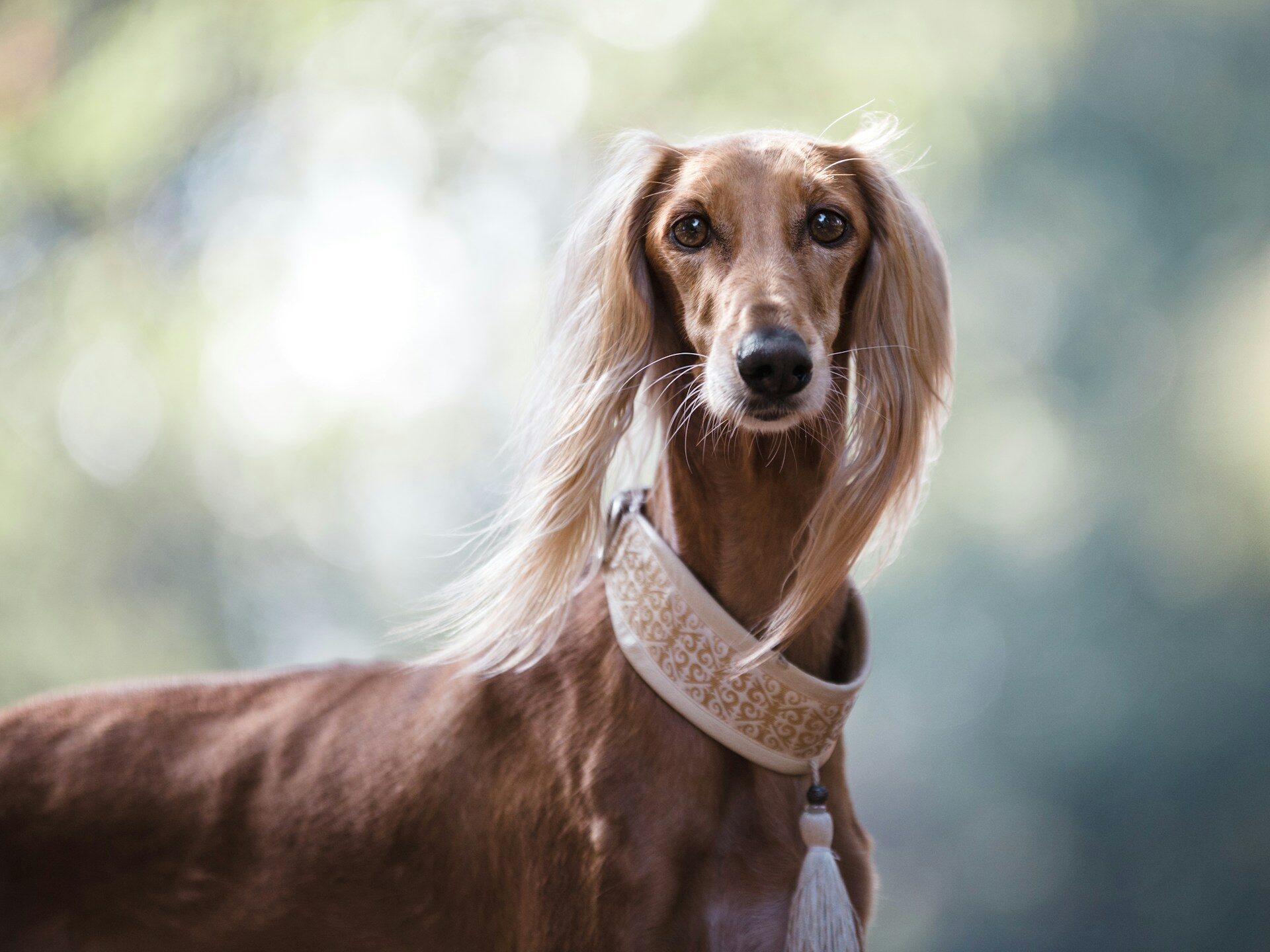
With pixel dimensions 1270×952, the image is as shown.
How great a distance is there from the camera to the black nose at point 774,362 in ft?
3.63

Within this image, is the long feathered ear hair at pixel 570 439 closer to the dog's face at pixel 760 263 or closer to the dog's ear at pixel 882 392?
the dog's face at pixel 760 263

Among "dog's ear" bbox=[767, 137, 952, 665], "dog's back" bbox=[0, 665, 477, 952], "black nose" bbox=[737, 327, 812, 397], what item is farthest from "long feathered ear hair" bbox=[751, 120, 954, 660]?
"dog's back" bbox=[0, 665, 477, 952]

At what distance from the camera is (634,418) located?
4.56 feet

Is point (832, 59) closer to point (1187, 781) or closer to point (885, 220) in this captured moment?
point (885, 220)

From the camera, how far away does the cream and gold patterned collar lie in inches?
48.0

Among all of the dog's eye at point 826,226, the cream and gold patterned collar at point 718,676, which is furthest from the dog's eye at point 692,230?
the cream and gold patterned collar at point 718,676

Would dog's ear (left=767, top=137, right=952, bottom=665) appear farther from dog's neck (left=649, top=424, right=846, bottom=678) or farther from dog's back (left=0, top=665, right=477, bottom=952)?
dog's back (left=0, top=665, right=477, bottom=952)

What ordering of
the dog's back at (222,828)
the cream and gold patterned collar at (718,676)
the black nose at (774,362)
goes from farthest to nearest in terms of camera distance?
the dog's back at (222,828) < the cream and gold patterned collar at (718,676) < the black nose at (774,362)

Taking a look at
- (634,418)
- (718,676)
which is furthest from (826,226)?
(718,676)

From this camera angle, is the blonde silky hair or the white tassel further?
the blonde silky hair

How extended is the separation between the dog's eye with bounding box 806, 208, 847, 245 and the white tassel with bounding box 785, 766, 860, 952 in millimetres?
741

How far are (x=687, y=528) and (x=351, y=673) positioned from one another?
0.62m

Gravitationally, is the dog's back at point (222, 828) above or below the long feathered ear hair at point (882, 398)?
below

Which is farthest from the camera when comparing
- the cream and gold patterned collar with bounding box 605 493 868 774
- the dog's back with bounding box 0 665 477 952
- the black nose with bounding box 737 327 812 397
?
the dog's back with bounding box 0 665 477 952
